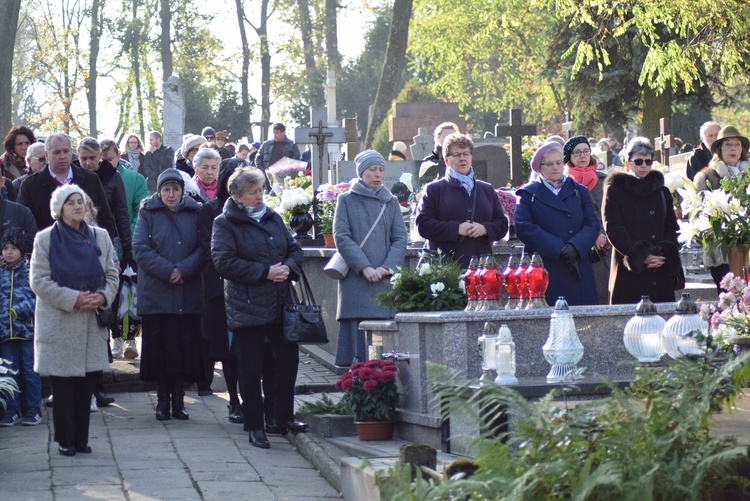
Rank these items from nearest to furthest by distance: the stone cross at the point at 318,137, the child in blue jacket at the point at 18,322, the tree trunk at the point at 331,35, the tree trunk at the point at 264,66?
the child in blue jacket at the point at 18,322 < the stone cross at the point at 318,137 < the tree trunk at the point at 331,35 < the tree trunk at the point at 264,66

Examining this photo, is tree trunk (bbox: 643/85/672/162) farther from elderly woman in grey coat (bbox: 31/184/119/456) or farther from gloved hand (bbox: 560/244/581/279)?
elderly woman in grey coat (bbox: 31/184/119/456)

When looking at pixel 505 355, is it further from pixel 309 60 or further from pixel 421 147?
pixel 309 60

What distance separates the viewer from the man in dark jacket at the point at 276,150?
857 inches

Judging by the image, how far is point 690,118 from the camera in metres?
45.8

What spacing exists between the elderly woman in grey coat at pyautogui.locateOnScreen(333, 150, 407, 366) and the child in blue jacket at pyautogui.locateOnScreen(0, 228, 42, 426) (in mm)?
2258

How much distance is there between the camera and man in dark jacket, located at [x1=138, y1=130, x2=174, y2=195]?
2181 cm

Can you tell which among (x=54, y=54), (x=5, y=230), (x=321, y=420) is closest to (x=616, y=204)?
(x=321, y=420)

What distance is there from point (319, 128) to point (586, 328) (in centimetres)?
936

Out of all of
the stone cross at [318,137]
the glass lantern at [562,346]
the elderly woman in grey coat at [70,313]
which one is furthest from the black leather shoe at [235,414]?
the stone cross at [318,137]

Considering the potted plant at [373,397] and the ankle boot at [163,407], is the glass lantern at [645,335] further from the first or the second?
the ankle boot at [163,407]

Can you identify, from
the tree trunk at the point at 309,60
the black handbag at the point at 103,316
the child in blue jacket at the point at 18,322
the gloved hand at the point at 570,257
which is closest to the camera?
the black handbag at the point at 103,316

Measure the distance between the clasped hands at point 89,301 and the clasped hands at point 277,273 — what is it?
3.51 ft

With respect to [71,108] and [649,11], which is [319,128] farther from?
[71,108]

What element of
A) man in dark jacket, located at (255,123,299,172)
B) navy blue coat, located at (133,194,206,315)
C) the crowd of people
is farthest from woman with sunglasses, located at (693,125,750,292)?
man in dark jacket, located at (255,123,299,172)
